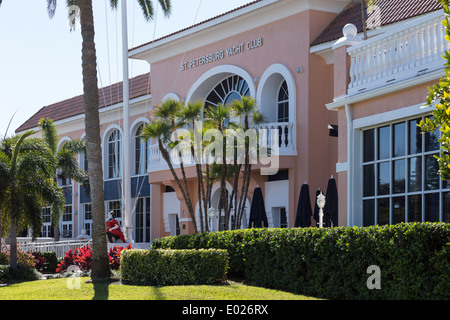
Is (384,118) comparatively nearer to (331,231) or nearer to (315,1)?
(331,231)

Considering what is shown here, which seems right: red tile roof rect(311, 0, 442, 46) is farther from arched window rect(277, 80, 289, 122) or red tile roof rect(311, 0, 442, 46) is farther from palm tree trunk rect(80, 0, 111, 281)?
palm tree trunk rect(80, 0, 111, 281)

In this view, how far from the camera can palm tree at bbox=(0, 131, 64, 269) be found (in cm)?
2012

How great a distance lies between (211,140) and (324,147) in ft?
13.1

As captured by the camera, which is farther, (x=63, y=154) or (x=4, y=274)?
(x=63, y=154)

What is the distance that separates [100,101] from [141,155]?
4.77 metres

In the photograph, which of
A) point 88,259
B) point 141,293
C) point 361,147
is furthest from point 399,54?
point 88,259

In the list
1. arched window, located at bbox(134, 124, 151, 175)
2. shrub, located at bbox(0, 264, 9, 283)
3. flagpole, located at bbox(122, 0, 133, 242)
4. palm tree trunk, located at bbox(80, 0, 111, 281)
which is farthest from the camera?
arched window, located at bbox(134, 124, 151, 175)

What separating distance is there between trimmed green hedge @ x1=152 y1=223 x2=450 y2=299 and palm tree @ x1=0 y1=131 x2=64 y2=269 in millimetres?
6442

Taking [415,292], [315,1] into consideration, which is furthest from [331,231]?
[315,1]

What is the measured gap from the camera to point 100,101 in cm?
3650

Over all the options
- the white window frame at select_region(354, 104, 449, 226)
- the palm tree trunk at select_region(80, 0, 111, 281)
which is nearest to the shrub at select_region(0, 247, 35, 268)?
the palm tree trunk at select_region(80, 0, 111, 281)

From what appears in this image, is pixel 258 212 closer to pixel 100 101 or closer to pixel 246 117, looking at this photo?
pixel 246 117

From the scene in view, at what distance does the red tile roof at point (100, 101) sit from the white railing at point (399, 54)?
1725 cm

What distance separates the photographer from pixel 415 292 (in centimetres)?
1127
